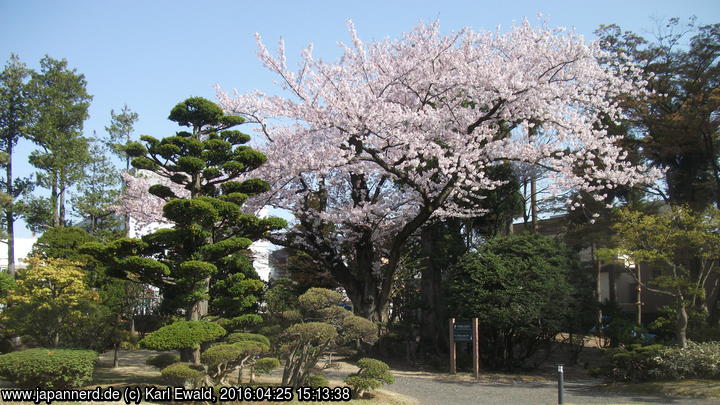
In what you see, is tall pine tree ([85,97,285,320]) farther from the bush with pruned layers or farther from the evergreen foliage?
the evergreen foliage

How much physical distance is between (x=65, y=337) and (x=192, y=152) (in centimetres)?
504

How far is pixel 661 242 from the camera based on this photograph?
39.5ft

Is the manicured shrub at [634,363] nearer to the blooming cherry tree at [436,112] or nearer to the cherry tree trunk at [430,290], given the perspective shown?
the blooming cherry tree at [436,112]

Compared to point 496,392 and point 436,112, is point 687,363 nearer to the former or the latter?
point 496,392

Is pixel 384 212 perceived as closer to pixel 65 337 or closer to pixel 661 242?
pixel 661 242

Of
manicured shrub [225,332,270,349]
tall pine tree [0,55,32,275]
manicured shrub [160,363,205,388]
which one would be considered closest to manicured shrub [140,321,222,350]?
manicured shrub [225,332,270,349]

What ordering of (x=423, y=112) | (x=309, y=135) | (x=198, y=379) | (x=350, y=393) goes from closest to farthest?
(x=198, y=379) → (x=350, y=393) → (x=423, y=112) → (x=309, y=135)

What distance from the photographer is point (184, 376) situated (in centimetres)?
844

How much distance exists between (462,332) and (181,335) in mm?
7264

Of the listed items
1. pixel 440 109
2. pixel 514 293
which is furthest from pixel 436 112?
pixel 514 293

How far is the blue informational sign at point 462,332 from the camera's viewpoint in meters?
14.0

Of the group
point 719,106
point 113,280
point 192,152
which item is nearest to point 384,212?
point 192,152

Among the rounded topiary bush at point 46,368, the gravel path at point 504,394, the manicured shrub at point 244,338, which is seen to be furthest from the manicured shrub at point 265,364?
the gravel path at point 504,394

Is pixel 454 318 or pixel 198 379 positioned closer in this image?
pixel 198 379
